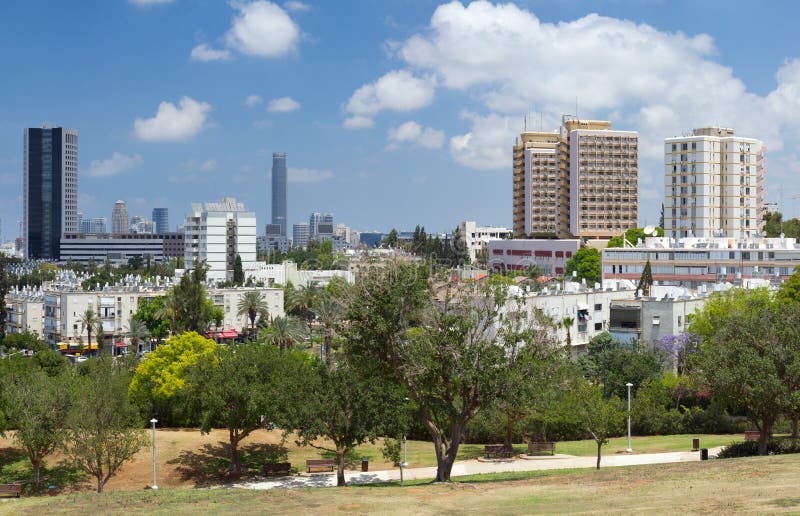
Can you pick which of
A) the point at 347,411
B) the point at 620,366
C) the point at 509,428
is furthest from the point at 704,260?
the point at 347,411

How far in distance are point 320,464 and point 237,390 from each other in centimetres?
687

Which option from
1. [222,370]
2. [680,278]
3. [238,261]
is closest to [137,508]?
[222,370]

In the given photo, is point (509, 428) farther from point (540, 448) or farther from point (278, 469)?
point (278, 469)

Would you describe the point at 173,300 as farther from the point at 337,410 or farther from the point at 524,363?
the point at 524,363

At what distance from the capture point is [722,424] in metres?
60.0

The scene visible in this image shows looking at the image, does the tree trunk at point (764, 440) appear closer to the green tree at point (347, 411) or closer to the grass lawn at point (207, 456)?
the grass lawn at point (207, 456)

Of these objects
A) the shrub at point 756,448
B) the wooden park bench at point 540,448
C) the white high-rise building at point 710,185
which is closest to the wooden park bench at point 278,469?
the wooden park bench at point 540,448

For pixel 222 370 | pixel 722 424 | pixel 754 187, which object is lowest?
pixel 722 424

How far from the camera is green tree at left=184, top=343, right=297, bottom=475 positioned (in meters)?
50.1

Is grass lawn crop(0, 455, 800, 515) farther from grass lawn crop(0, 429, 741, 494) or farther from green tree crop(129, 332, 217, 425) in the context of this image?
green tree crop(129, 332, 217, 425)

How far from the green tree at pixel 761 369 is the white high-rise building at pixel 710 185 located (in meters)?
128

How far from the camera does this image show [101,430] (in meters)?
46.1

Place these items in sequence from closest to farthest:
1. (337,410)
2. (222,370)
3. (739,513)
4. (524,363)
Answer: (739,513), (524,363), (337,410), (222,370)

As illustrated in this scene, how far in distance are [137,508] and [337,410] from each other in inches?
612
